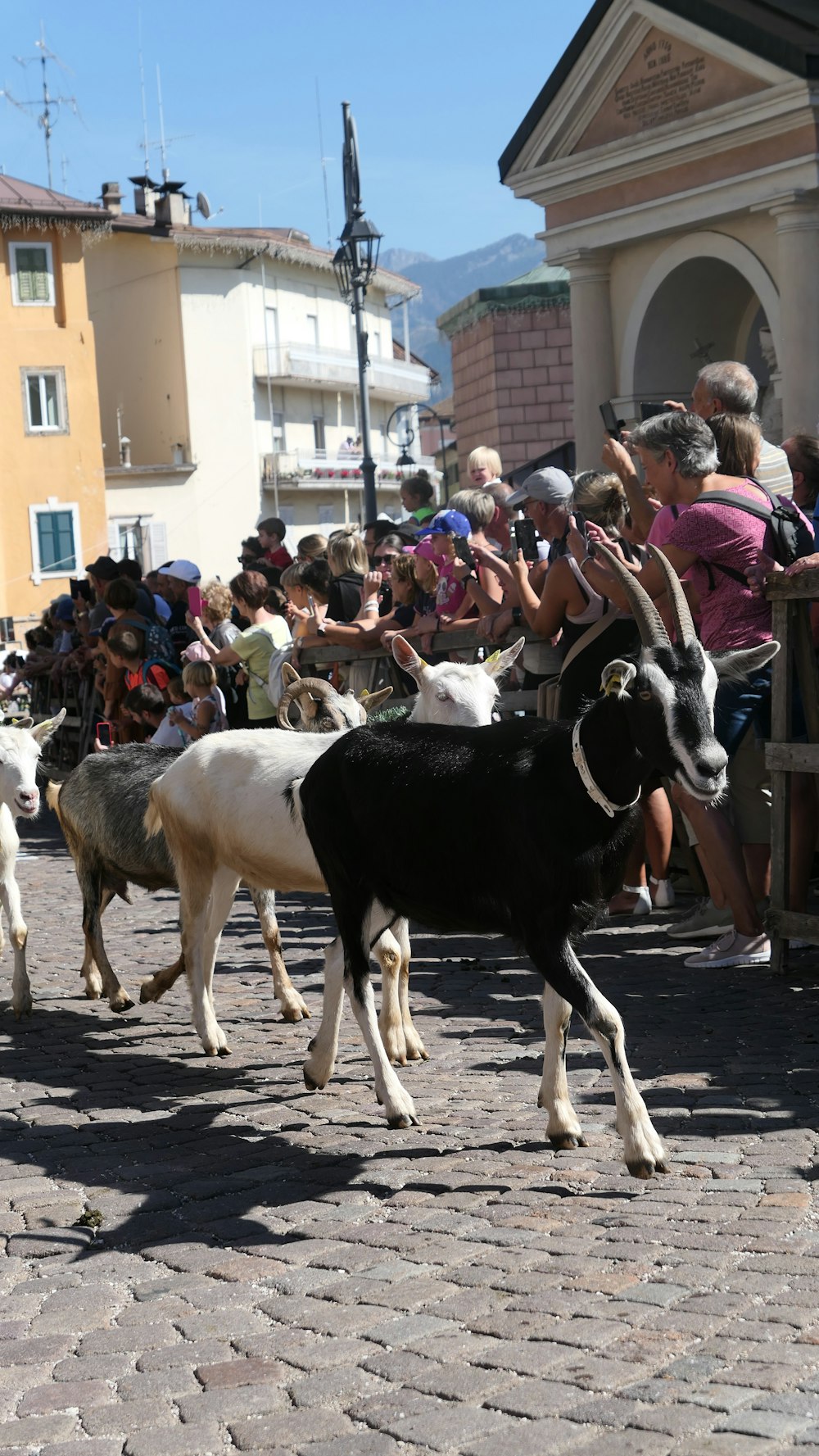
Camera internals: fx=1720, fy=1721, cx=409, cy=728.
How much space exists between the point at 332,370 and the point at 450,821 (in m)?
65.8

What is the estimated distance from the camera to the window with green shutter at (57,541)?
2186 inches

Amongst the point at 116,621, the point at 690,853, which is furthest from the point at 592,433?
the point at 690,853

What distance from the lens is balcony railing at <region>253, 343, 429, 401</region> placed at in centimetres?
6631

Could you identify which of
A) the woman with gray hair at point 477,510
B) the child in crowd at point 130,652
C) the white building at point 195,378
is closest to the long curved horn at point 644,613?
the woman with gray hair at point 477,510

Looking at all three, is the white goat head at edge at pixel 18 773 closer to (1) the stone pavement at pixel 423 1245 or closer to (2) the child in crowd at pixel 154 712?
(1) the stone pavement at pixel 423 1245

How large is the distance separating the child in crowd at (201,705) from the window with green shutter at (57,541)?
146 feet

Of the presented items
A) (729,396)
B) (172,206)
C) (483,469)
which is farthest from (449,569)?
→ (172,206)

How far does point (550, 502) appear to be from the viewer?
9.56 metres

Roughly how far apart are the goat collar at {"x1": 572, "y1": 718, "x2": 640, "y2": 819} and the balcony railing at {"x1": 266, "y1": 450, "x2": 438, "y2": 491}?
57.8 metres

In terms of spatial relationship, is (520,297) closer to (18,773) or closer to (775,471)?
(775,471)

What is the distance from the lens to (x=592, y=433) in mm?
18875

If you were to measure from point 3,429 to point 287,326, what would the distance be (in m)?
16.9

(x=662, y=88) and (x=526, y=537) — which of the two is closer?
(x=526, y=537)

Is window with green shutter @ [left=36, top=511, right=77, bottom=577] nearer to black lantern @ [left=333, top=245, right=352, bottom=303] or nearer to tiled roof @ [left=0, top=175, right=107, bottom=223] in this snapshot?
tiled roof @ [left=0, top=175, right=107, bottom=223]
